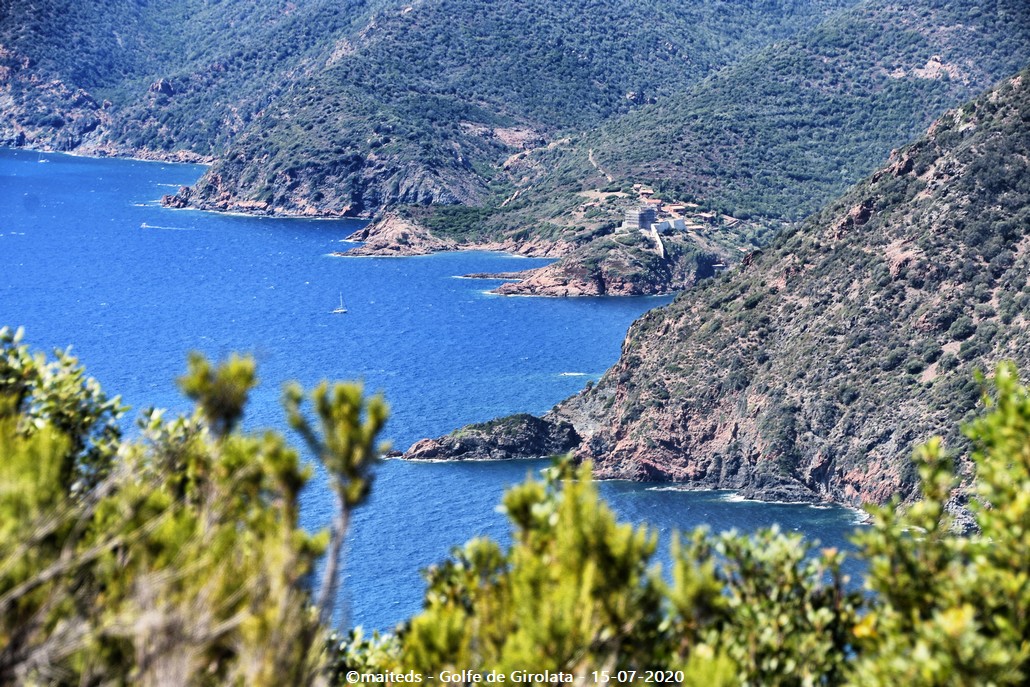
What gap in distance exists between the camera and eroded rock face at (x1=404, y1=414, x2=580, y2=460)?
229 ft

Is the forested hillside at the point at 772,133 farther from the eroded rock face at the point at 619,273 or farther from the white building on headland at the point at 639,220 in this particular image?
the eroded rock face at the point at 619,273

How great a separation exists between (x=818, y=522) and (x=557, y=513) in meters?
47.3

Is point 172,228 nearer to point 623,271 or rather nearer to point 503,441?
point 623,271

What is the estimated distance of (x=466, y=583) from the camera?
47.1 feet

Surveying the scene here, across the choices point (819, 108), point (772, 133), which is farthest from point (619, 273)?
point (819, 108)

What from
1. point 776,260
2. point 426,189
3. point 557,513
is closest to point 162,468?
point 557,513

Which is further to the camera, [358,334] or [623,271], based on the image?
[623,271]

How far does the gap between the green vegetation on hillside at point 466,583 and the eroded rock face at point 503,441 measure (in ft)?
179

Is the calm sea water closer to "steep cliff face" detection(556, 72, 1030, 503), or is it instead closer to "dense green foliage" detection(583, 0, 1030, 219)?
"steep cliff face" detection(556, 72, 1030, 503)

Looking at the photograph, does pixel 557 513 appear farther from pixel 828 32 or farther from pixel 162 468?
pixel 828 32

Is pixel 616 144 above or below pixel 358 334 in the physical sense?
above

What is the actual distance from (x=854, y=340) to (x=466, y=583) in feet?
172

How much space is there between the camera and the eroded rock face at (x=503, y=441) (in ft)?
229

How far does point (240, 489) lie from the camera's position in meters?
13.3
